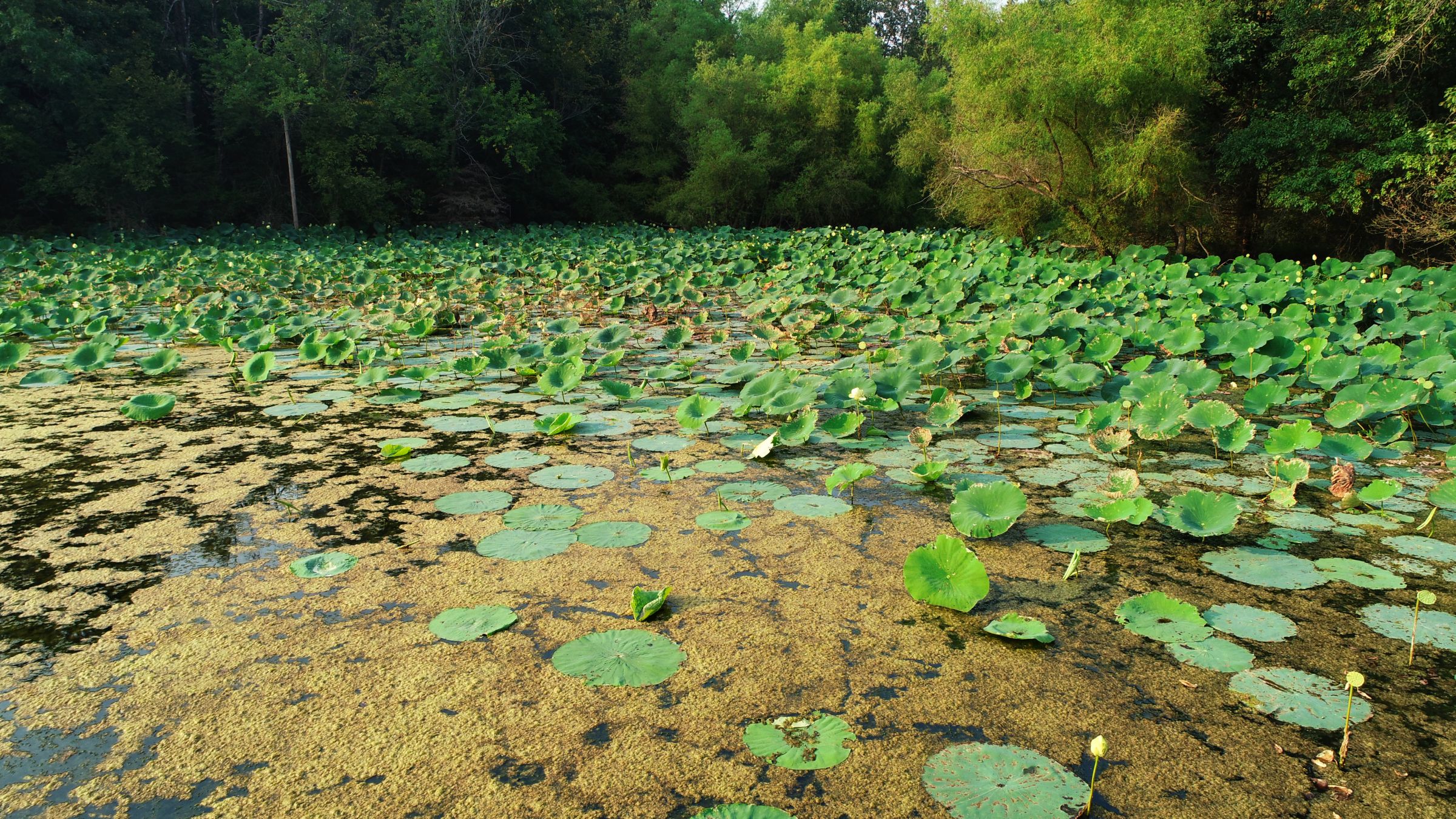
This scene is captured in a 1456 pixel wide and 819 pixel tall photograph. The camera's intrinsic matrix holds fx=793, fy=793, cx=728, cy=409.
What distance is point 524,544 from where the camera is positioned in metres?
2.01

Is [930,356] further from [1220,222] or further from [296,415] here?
[1220,222]

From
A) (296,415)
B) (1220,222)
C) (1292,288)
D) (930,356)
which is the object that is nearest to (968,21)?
(1220,222)

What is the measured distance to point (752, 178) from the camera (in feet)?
60.8

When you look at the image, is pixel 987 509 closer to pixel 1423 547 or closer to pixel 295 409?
pixel 1423 547

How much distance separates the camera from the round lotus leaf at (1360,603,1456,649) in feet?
5.15

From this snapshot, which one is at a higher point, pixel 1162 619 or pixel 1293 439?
pixel 1293 439

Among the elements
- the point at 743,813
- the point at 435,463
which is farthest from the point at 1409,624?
the point at 435,463

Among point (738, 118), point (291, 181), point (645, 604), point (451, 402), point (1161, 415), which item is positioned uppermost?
point (738, 118)

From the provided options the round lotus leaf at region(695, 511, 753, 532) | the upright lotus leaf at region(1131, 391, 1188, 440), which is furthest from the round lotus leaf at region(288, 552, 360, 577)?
the upright lotus leaf at region(1131, 391, 1188, 440)

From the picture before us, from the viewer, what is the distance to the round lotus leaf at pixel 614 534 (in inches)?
80.0

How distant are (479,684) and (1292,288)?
6174 millimetres

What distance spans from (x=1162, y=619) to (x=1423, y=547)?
0.92 meters

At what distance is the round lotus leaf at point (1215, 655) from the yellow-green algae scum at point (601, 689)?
0.04 m

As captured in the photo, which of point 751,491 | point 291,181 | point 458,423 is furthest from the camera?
point 291,181
